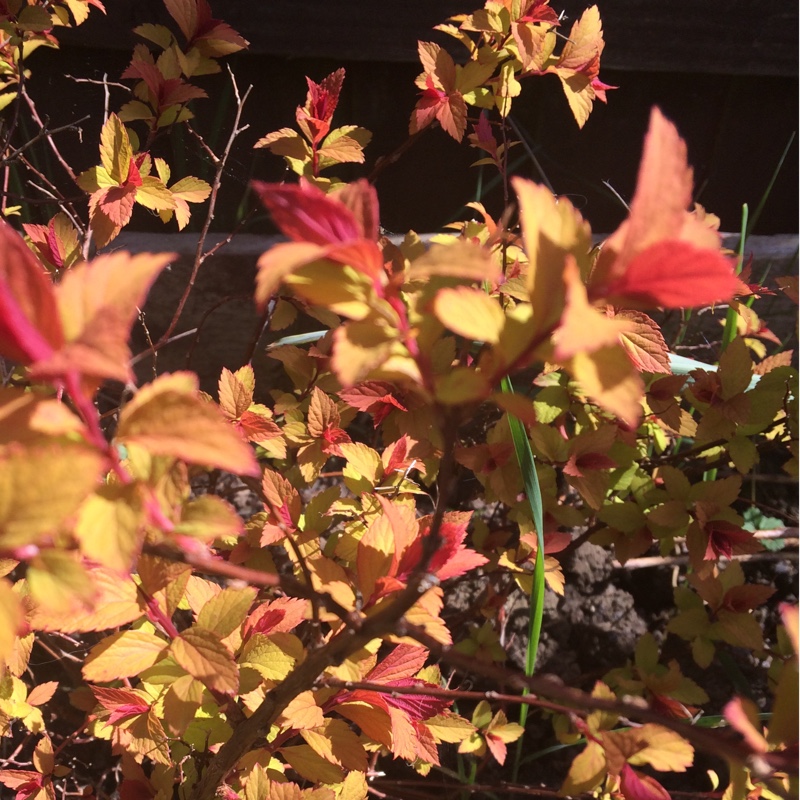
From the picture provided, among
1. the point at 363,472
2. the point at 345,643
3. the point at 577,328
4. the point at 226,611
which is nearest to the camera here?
the point at 577,328

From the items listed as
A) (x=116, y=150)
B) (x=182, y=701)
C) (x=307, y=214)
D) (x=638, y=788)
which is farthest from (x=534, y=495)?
(x=116, y=150)

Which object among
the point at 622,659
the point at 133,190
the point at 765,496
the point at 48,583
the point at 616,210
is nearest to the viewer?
the point at 48,583

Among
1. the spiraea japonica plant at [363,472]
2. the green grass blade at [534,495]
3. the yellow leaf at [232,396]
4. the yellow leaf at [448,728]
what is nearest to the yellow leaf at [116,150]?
the spiraea japonica plant at [363,472]

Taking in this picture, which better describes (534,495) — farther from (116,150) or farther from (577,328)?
(116,150)

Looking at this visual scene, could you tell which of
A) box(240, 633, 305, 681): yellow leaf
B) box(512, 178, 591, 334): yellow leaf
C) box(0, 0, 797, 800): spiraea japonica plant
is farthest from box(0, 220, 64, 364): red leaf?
box(240, 633, 305, 681): yellow leaf

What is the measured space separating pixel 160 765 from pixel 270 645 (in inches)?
14.8

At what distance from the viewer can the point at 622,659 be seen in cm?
128

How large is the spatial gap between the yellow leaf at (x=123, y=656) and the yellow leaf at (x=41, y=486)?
0.93ft

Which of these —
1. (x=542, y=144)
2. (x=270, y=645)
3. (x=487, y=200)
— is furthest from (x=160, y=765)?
(x=542, y=144)

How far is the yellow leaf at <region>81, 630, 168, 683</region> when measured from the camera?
1.63ft

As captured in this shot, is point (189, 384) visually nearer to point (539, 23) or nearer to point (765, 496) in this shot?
point (539, 23)

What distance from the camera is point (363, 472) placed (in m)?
0.80

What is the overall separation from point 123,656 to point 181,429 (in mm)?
323

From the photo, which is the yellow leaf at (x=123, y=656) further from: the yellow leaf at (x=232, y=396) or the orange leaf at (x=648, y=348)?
the orange leaf at (x=648, y=348)
